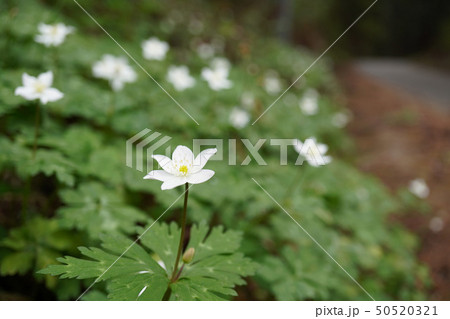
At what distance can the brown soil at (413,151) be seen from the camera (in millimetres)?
3951

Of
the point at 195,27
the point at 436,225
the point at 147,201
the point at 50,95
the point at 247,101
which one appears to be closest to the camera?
the point at 50,95

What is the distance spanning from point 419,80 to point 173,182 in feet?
44.2

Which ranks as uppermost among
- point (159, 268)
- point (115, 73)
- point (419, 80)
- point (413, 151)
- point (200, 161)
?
point (419, 80)

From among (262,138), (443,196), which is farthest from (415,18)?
(262,138)

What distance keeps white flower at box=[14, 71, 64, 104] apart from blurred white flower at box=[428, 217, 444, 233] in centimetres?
423

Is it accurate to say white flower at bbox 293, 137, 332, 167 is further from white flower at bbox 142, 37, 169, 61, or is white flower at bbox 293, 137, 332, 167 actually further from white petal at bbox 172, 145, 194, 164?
white flower at bbox 142, 37, 169, 61

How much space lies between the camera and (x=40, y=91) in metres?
1.93

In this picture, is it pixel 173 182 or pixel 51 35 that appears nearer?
pixel 173 182

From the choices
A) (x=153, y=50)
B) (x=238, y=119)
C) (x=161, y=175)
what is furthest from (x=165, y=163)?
(x=153, y=50)

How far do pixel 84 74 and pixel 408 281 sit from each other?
3.54m

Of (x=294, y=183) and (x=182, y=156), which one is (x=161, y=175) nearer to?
(x=182, y=156)
